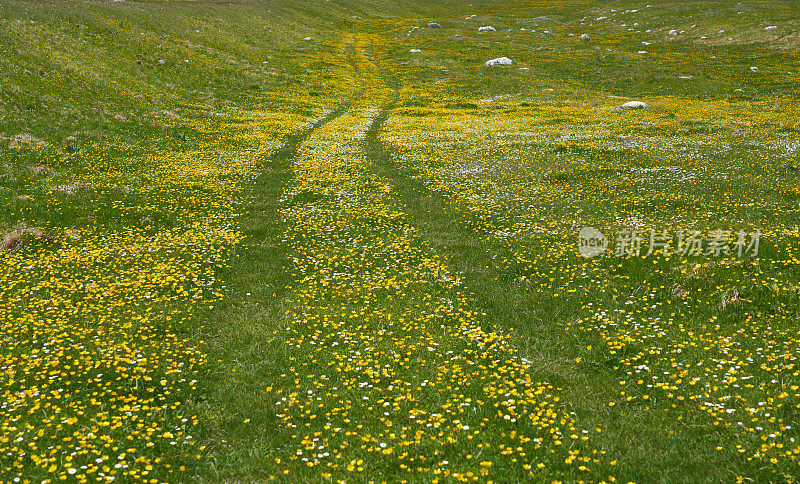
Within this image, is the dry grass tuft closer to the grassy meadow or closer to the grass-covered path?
the grassy meadow

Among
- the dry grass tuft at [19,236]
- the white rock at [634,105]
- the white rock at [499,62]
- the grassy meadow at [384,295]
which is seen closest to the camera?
the grassy meadow at [384,295]

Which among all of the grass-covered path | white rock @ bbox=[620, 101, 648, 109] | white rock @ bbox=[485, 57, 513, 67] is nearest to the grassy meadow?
the grass-covered path

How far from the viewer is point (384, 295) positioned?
1662cm

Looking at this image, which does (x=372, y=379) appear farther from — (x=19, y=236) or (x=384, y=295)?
(x=19, y=236)

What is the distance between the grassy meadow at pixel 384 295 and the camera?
9734 mm

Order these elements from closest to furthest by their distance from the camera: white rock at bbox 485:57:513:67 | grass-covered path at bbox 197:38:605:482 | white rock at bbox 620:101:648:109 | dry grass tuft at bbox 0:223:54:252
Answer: grass-covered path at bbox 197:38:605:482 → dry grass tuft at bbox 0:223:54:252 → white rock at bbox 620:101:648:109 → white rock at bbox 485:57:513:67

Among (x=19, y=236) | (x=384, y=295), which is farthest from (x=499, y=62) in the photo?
(x=19, y=236)

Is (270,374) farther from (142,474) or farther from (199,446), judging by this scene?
(142,474)

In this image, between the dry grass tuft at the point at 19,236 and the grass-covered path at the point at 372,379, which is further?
the dry grass tuft at the point at 19,236

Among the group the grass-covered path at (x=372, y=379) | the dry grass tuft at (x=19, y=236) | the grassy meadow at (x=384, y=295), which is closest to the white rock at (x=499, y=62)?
the grassy meadow at (x=384, y=295)

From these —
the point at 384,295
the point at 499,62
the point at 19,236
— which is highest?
the point at 499,62

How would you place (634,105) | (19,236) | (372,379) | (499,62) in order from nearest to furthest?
1. (372,379)
2. (19,236)
3. (634,105)
4. (499,62)

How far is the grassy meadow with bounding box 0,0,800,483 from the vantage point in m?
9.73

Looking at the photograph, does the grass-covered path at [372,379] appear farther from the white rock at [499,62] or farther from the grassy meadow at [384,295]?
the white rock at [499,62]
